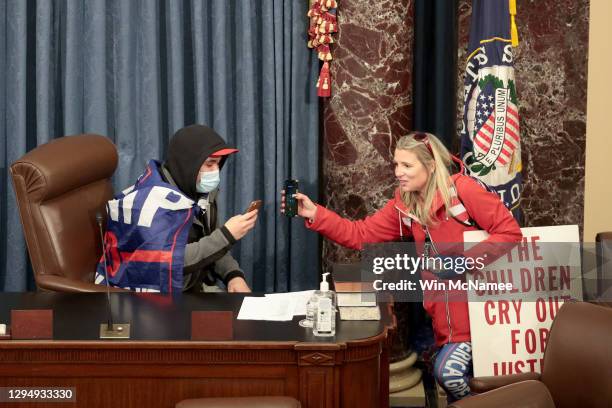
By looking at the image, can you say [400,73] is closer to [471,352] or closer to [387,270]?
[387,270]

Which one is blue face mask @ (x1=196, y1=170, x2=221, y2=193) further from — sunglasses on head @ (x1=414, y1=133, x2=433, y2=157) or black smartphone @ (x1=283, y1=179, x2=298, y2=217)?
sunglasses on head @ (x1=414, y1=133, x2=433, y2=157)

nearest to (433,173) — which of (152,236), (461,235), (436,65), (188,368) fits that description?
(461,235)

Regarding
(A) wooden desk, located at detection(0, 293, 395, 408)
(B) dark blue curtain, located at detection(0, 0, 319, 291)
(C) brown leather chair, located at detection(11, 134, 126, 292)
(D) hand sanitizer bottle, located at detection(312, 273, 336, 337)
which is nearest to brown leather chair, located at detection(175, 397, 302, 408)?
(A) wooden desk, located at detection(0, 293, 395, 408)

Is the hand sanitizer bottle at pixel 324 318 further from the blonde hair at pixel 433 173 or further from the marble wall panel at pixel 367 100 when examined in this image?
the marble wall panel at pixel 367 100

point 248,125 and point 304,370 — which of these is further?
point 248,125

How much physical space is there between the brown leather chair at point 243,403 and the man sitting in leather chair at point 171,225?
984 millimetres

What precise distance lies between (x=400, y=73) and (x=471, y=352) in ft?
4.90

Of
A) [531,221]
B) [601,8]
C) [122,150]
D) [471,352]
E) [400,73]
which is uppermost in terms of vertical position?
[601,8]

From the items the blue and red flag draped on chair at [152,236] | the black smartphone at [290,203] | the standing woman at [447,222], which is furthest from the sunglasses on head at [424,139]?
the blue and red flag draped on chair at [152,236]

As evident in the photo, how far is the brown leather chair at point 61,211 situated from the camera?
3.70 metres

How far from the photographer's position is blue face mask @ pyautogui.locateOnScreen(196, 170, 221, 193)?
3.82 meters

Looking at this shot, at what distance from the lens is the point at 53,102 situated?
478 centimetres

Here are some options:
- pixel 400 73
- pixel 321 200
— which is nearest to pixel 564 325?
pixel 400 73

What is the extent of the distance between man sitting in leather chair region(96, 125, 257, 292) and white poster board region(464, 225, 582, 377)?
3.29 ft
